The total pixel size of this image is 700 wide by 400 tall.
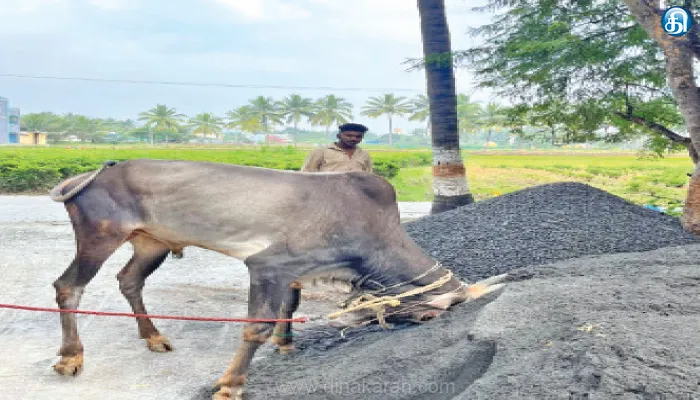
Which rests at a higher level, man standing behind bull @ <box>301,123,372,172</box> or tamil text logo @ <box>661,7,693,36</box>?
tamil text logo @ <box>661,7,693,36</box>

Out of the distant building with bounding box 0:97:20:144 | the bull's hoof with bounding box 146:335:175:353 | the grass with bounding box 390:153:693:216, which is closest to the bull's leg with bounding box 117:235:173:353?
the bull's hoof with bounding box 146:335:175:353

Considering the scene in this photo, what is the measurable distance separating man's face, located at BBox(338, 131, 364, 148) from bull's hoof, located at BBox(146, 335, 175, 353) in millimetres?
2460

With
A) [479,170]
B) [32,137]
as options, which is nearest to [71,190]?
[479,170]

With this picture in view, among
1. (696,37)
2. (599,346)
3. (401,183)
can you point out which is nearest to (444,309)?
(599,346)

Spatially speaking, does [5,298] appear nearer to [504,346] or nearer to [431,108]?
[504,346]

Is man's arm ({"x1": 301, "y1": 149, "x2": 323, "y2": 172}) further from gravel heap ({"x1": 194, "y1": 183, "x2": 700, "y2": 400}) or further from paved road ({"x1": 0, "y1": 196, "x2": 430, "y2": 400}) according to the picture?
gravel heap ({"x1": 194, "y1": 183, "x2": 700, "y2": 400})

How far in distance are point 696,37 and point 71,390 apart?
27.2 feet

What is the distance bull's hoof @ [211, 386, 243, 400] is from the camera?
4.07m

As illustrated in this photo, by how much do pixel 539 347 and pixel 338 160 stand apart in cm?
363

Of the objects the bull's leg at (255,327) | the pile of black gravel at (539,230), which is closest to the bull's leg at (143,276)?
the bull's leg at (255,327)

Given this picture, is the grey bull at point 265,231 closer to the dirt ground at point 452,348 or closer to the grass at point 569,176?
the dirt ground at point 452,348

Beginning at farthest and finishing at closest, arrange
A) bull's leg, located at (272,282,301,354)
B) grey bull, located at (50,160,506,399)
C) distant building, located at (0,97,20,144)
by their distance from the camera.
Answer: distant building, located at (0,97,20,144) < bull's leg, located at (272,282,301,354) < grey bull, located at (50,160,506,399)

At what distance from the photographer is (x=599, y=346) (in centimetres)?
319

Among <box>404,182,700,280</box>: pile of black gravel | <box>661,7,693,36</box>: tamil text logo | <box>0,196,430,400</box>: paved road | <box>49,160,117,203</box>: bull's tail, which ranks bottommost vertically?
<box>0,196,430,400</box>: paved road
